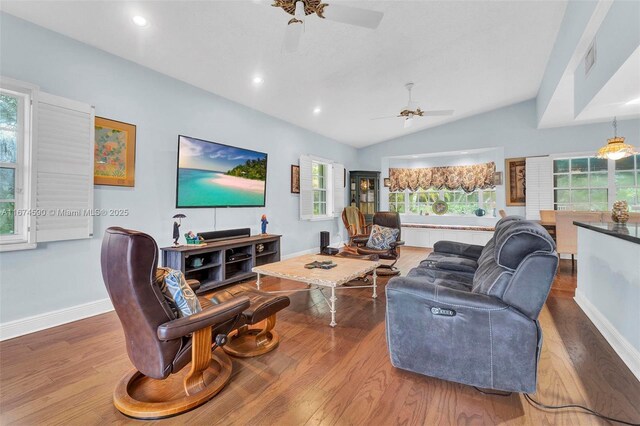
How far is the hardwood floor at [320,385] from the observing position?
1.55 meters

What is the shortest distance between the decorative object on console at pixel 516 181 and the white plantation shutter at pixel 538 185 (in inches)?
3.4

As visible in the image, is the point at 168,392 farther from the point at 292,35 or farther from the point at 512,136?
the point at 512,136

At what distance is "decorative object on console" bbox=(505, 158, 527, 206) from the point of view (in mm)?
6065

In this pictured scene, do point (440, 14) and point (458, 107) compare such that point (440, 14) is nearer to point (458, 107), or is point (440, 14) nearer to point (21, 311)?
point (458, 107)

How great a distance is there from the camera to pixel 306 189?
19.5 ft

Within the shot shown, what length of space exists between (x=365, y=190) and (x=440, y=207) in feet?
6.48

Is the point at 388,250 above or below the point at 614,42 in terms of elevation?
below

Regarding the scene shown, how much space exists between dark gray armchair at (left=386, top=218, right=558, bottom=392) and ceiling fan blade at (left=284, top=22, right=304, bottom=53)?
6.47ft

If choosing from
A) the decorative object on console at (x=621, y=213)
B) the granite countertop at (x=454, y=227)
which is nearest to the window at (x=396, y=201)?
the granite countertop at (x=454, y=227)

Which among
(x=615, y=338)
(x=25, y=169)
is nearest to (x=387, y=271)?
(x=615, y=338)

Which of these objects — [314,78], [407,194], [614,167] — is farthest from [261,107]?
[614,167]

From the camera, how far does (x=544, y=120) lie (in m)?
5.32

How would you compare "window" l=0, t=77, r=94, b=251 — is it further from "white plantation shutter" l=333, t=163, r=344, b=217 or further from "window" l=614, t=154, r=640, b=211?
"window" l=614, t=154, r=640, b=211

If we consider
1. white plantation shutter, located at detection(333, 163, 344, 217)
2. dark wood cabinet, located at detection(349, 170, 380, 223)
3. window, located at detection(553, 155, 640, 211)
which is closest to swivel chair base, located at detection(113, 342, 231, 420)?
white plantation shutter, located at detection(333, 163, 344, 217)
